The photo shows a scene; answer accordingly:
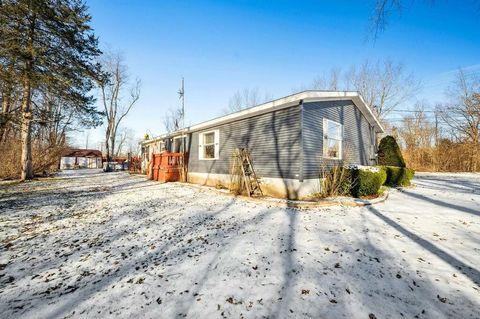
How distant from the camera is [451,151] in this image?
19.5 m

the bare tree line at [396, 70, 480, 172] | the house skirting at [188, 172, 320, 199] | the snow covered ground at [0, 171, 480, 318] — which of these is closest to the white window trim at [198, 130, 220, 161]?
the house skirting at [188, 172, 320, 199]

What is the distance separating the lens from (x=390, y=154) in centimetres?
1238

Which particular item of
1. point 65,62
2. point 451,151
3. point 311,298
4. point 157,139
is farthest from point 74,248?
point 451,151

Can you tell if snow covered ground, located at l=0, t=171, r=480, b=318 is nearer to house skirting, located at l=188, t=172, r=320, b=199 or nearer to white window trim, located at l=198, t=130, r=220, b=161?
house skirting, located at l=188, t=172, r=320, b=199

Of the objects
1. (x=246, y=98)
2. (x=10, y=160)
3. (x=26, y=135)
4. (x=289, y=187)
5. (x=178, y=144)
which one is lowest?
(x=289, y=187)

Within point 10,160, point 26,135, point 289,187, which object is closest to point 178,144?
point 26,135

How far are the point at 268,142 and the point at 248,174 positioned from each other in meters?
1.40

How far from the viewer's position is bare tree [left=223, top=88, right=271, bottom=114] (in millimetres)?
35344

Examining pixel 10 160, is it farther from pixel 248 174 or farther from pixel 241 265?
pixel 241 265

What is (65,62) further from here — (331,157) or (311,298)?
(311,298)

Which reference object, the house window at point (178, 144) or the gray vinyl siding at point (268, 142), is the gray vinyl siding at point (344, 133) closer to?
the gray vinyl siding at point (268, 142)

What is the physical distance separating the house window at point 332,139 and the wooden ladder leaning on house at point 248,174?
2.73 metres

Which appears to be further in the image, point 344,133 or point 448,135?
point 448,135

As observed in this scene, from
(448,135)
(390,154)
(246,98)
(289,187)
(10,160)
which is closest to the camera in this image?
(289,187)
